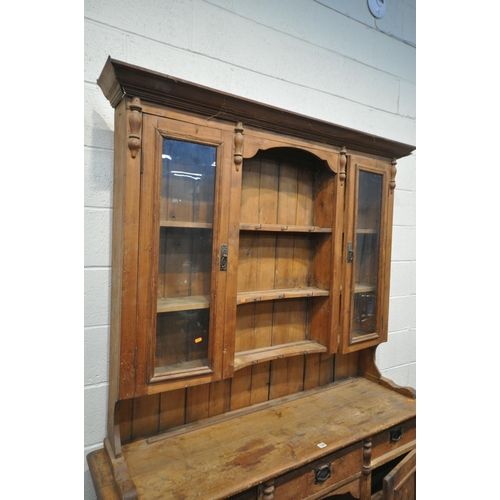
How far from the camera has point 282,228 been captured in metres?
1.32

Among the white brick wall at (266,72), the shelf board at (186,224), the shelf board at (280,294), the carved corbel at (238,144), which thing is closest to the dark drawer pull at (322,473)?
the shelf board at (280,294)

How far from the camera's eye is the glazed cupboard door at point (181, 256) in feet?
3.28

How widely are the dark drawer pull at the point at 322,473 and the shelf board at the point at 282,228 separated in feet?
2.78

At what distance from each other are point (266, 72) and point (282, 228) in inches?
29.2

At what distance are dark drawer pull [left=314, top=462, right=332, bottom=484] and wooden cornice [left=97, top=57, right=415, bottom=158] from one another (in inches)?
46.6

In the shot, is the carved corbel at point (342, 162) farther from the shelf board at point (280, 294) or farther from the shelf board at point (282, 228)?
the shelf board at point (280, 294)

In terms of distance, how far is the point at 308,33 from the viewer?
1.62 meters

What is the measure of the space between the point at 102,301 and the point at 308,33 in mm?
1540

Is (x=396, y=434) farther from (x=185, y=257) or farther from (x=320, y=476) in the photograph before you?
(x=185, y=257)

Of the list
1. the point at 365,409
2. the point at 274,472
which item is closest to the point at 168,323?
the point at 274,472

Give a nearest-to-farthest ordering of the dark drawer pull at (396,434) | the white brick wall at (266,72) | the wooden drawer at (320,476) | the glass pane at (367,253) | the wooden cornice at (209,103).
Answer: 1. the wooden cornice at (209,103)
2. the wooden drawer at (320,476)
3. the white brick wall at (266,72)
4. the dark drawer pull at (396,434)
5. the glass pane at (367,253)

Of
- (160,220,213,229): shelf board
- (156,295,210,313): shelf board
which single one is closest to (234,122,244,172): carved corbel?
(160,220,213,229): shelf board

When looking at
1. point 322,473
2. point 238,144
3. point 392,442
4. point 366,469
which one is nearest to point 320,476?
point 322,473

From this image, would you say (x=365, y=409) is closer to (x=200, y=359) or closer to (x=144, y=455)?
(x=200, y=359)
